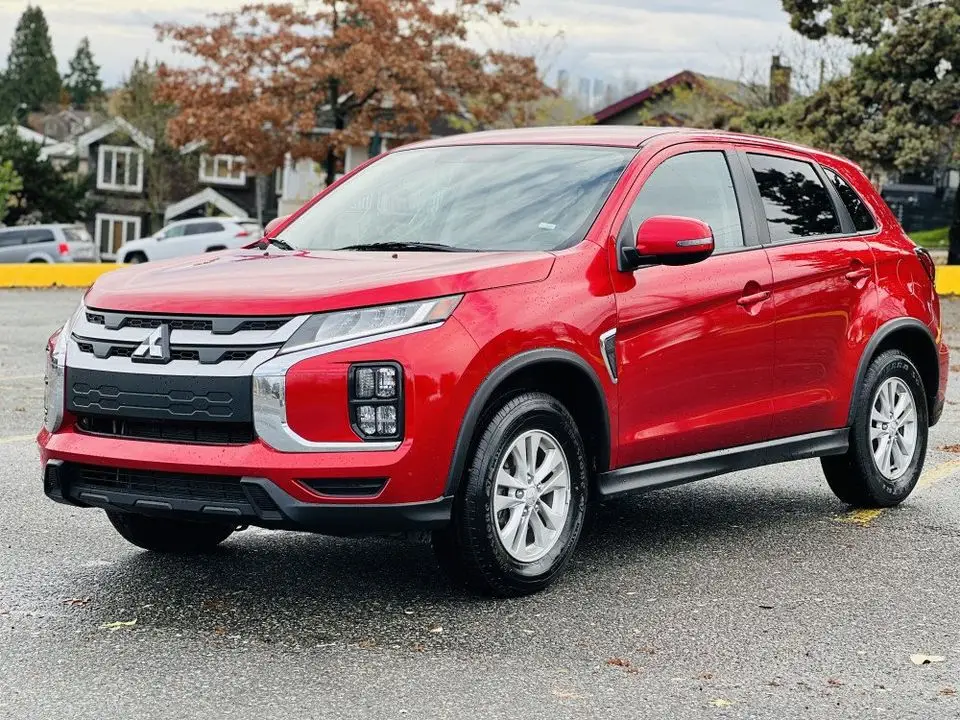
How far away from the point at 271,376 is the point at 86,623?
1.16 meters

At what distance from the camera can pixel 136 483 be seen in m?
5.25

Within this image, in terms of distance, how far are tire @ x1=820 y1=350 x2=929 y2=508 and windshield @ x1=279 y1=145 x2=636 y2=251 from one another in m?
1.97

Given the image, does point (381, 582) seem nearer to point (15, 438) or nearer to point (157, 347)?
point (157, 347)

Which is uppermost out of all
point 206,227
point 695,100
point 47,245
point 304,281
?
point 695,100

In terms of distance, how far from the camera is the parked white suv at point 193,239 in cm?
4466

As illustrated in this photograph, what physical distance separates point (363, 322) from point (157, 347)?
72 cm

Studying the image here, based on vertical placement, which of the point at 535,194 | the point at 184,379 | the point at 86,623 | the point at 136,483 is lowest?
the point at 86,623

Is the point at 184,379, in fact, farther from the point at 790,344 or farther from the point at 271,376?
the point at 790,344

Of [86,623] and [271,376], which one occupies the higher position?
[271,376]

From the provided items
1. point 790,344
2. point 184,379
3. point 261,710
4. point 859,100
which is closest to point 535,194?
point 790,344

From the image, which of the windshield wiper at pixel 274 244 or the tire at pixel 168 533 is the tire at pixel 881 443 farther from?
the tire at pixel 168 533

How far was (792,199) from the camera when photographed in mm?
7219

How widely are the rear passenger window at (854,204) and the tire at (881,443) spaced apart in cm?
66

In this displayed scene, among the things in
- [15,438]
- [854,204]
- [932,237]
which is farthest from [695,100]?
[854,204]
